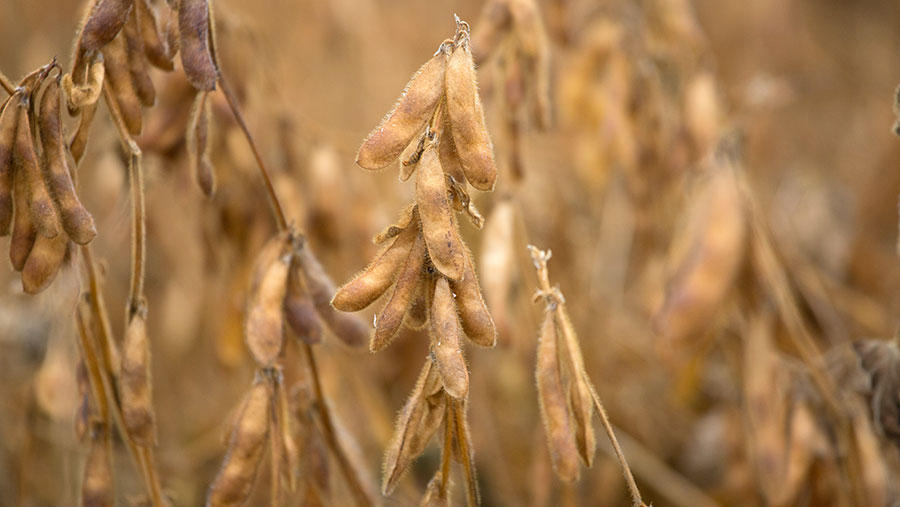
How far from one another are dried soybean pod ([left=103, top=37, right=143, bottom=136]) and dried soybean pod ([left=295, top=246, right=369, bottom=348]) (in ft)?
0.88

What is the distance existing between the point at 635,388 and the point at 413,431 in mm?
1261

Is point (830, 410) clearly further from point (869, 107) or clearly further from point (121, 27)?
point (869, 107)

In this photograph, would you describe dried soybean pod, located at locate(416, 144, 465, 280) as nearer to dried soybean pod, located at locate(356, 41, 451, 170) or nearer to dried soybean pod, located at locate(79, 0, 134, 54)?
dried soybean pod, located at locate(356, 41, 451, 170)

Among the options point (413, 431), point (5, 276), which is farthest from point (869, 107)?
point (5, 276)

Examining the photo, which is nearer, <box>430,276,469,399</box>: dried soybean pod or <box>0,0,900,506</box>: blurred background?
<box>430,276,469,399</box>: dried soybean pod

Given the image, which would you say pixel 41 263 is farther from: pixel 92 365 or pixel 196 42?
pixel 196 42

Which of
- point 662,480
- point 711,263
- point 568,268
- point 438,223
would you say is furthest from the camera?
point 568,268

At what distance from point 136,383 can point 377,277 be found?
391 millimetres

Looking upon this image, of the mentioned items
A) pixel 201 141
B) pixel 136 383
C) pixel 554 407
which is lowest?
pixel 554 407

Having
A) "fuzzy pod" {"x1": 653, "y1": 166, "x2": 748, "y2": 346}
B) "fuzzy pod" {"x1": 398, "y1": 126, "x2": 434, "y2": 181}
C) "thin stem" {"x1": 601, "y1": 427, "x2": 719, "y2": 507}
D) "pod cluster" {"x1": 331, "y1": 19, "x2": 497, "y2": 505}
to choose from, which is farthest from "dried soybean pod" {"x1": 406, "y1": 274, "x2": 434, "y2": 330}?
"thin stem" {"x1": 601, "y1": 427, "x2": 719, "y2": 507}

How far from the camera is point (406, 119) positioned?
773mm

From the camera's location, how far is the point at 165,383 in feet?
7.06

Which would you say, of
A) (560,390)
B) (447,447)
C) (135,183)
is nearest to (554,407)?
(560,390)

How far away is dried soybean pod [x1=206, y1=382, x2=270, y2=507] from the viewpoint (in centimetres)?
96
